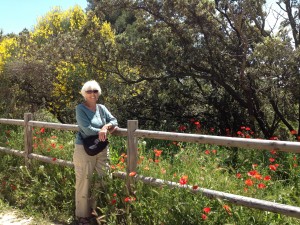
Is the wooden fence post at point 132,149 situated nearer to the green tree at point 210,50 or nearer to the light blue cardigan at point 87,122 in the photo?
the light blue cardigan at point 87,122

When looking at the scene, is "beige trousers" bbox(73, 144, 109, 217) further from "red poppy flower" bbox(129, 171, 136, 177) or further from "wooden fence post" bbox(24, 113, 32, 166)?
"wooden fence post" bbox(24, 113, 32, 166)

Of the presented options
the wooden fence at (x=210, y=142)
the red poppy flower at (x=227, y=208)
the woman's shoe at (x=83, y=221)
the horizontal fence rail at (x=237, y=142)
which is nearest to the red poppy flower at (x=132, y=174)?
the wooden fence at (x=210, y=142)

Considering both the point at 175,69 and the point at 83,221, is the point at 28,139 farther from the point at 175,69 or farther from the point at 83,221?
the point at 175,69

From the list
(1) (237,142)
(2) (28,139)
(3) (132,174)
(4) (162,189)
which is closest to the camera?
(1) (237,142)

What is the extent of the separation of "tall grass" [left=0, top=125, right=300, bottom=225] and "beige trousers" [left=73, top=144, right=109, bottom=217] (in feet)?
0.43

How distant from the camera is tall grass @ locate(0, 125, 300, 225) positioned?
396cm

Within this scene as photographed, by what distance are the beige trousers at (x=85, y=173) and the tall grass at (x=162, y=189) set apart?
0.43 ft

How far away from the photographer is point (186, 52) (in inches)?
365

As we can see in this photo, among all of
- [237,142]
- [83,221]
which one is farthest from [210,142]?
[83,221]

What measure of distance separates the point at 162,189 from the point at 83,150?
3.85ft

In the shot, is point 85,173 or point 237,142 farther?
point 85,173

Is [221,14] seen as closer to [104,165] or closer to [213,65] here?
[213,65]

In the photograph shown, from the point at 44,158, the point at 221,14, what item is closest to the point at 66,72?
the point at 221,14

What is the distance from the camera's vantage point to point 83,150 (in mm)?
4871
